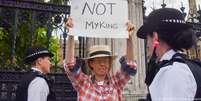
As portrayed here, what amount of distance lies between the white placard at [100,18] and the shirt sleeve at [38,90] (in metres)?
0.61

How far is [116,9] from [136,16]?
226cm

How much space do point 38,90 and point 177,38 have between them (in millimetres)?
1871

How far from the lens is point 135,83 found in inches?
240

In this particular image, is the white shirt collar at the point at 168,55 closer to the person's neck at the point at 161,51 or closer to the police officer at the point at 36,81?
the person's neck at the point at 161,51

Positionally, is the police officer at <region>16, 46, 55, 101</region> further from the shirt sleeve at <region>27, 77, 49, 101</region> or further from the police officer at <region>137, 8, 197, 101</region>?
the police officer at <region>137, 8, 197, 101</region>

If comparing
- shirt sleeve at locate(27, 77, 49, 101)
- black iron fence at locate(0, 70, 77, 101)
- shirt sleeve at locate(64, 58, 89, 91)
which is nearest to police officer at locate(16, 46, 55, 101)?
shirt sleeve at locate(27, 77, 49, 101)

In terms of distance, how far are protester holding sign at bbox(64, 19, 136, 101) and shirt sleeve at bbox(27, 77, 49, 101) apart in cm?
29

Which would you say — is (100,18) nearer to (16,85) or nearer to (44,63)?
(44,63)

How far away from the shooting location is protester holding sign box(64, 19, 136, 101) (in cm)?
353

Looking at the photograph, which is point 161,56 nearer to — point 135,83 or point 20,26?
point 135,83

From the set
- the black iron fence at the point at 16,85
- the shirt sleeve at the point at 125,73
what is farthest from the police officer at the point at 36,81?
the black iron fence at the point at 16,85

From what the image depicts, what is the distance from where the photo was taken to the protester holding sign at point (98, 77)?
3.53 meters

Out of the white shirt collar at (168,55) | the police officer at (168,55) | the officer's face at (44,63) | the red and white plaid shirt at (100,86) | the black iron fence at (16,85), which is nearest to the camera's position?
the police officer at (168,55)

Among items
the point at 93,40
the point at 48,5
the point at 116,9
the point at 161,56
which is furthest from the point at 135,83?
the point at 161,56
